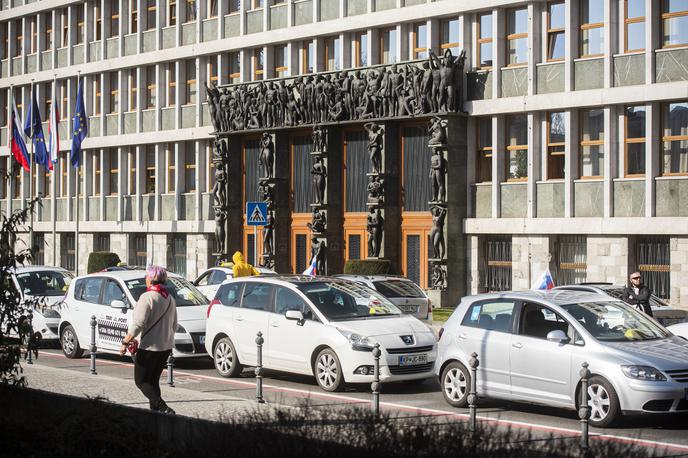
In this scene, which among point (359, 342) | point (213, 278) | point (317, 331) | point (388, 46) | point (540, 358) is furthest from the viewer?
point (388, 46)

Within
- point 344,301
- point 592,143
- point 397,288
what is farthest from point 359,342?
point 592,143

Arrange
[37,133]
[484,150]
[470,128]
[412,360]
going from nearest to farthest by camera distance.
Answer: [412,360], [484,150], [470,128], [37,133]

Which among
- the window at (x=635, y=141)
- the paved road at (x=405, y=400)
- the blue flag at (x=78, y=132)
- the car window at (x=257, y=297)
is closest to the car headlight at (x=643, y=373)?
the paved road at (x=405, y=400)

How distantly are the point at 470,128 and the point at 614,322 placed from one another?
2285cm

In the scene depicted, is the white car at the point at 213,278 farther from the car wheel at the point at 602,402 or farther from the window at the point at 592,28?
the car wheel at the point at 602,402

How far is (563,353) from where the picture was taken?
1516 centimetres

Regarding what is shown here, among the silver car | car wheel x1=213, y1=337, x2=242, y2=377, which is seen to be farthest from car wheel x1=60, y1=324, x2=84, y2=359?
the silver car

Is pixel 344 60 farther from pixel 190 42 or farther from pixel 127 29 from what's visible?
pixel 127 29

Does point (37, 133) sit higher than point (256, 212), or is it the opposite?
point (37, 133)

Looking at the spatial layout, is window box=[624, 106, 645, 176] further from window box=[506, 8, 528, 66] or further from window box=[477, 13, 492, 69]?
window box=[477, 13, 492, 69]

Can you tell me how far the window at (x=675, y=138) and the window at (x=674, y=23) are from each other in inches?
65.6

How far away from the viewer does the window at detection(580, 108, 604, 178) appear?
34719 millimetres

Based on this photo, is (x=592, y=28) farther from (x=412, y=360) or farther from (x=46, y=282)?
(x=412, y=360)

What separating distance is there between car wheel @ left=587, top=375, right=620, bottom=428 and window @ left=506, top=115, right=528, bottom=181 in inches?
874
